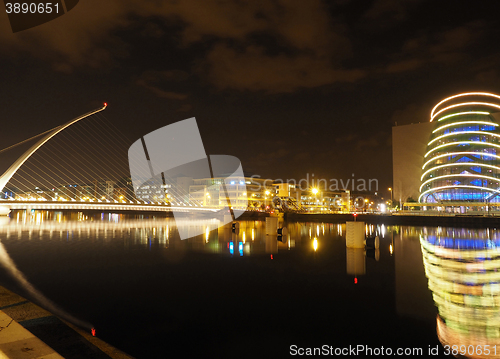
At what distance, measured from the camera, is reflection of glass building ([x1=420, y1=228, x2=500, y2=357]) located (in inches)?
254

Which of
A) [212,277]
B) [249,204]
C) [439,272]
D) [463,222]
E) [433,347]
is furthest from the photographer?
[249,204]

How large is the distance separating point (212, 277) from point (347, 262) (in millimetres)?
6369

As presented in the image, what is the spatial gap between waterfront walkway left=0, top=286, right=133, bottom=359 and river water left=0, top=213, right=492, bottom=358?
567 mm

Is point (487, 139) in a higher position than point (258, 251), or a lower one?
higher

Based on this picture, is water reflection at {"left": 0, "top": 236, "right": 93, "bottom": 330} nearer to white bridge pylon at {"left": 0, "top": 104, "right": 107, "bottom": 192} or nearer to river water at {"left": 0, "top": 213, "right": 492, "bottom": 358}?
river water at {"left": 0, "top": 213, "right": 492, "bottom": 358}

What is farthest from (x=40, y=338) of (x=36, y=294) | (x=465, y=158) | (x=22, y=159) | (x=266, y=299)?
(x=465, y=158)

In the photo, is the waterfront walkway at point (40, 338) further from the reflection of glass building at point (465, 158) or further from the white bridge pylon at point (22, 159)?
the reflection of glass building at point (465, 158)

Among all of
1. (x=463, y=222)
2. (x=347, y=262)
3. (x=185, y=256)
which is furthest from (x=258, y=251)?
(x=463, y=222)

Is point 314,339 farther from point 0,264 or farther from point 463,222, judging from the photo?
point 463,222

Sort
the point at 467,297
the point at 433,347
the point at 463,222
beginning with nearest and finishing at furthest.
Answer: the point at 433,347, the point at 467,297, the point at 463,222

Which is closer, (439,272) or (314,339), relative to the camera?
(314,339)

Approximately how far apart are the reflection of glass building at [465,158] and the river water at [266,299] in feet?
153

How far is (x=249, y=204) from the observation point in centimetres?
11031

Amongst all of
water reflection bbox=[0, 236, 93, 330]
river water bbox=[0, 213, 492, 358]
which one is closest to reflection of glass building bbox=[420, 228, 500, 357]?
river water bbox=[0, 213, 492, 358]
